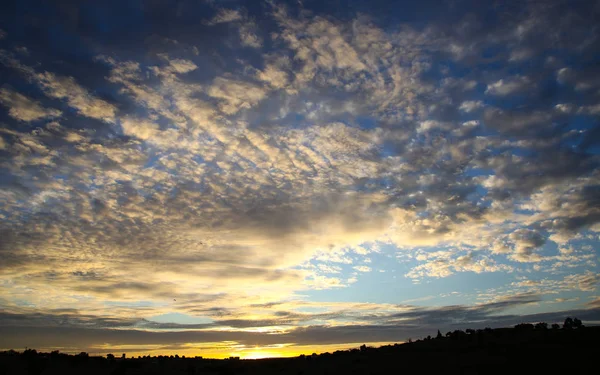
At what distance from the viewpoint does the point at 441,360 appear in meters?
28.7

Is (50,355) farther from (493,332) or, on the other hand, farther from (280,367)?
(493,332)

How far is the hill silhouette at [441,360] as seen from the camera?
83.1ft

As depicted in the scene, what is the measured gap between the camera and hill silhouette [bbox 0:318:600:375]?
25.3 m

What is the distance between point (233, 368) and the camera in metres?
35.4

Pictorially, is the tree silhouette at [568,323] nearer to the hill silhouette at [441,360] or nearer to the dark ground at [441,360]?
the hill silhouette at [441,360]

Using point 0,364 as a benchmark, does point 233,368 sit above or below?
below

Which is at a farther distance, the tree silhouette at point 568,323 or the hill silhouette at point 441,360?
the tree silhouette at point 568,323

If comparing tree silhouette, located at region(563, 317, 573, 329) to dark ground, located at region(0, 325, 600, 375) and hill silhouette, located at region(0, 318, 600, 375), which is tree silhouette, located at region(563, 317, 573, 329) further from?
dark ground, located at region(0, 325, 600, 375)

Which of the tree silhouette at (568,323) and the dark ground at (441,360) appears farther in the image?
the tree silhouette at (568,323)

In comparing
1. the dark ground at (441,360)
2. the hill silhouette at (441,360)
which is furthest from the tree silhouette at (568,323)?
the dark ground at (441,360)

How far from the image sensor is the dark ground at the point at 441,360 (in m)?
→ 25.1

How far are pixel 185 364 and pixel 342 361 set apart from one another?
16091 mm

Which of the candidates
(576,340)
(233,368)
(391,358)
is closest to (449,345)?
(391,358)

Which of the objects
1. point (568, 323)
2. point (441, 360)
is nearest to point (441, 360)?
point (441, 360)
